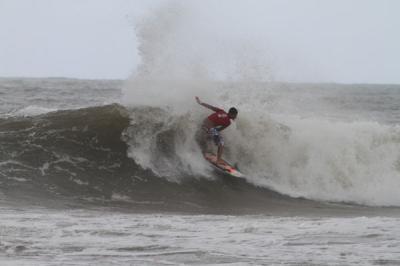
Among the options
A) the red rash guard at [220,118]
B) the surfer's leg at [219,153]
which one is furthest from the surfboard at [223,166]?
the red rash guard at [220,118]

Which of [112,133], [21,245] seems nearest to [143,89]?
[112,133]

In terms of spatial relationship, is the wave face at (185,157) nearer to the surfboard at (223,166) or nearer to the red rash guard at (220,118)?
the surfboard at (223,166)

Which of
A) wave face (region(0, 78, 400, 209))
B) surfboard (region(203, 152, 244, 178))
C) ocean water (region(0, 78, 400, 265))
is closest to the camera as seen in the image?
ocean water (region(0, 78, 400, 265))

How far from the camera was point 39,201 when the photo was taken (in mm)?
9672

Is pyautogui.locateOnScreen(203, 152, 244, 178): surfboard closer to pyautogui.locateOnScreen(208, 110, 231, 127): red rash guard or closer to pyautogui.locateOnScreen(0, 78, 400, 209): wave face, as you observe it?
pyautogui.locateOnScreen(0, 78, 400, 209): wave face

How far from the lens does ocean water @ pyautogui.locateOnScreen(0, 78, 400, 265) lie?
6375 mm

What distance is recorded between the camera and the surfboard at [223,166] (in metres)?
11.9

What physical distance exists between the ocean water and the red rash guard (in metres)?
0.85

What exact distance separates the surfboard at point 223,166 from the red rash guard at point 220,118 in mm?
629

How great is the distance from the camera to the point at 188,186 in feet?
37.7

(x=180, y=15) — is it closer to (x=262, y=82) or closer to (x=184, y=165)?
(x=262, y=82)

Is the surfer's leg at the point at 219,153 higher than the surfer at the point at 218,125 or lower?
lower

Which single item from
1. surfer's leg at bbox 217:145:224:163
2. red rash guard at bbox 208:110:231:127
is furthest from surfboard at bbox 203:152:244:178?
red rash guard at bbox 208:110:231:127

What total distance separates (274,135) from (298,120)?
5.02 ft
